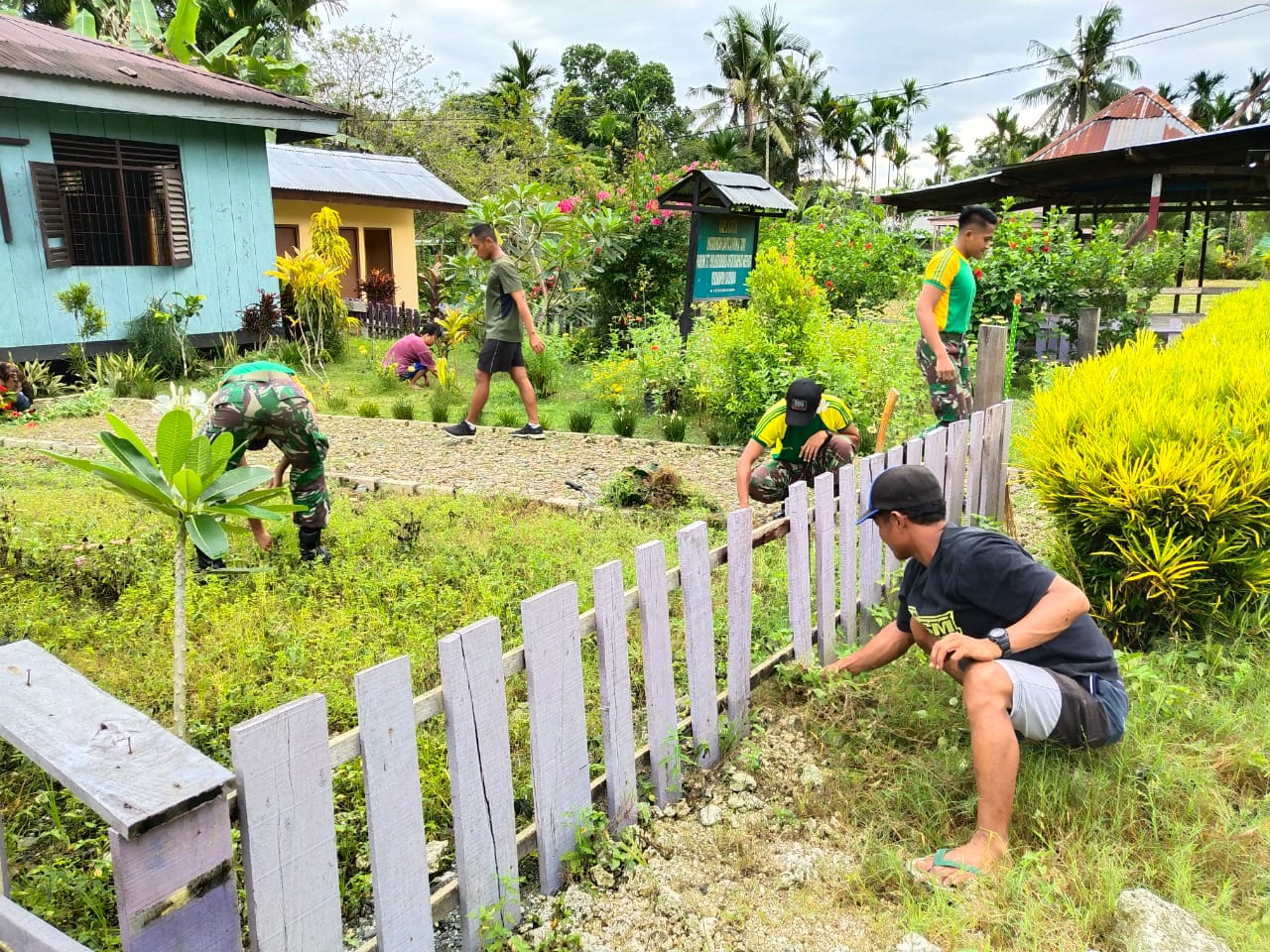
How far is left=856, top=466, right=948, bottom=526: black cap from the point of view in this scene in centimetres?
259

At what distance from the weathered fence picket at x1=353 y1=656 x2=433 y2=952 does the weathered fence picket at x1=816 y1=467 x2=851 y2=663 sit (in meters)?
1.92

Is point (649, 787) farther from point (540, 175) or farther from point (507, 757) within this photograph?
point (540, 175)

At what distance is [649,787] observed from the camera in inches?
104

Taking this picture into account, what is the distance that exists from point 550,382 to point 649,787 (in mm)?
7851

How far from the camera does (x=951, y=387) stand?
536 centimetres

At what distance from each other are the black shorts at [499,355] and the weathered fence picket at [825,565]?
494cm

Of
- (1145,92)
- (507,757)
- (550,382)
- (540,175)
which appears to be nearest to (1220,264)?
(1145,92)

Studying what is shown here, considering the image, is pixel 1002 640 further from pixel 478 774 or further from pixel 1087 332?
pixel 1087 332

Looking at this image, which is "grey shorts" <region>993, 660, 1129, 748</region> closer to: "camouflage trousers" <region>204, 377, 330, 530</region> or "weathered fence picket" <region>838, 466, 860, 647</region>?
"weathered fence picket" <region>838, 466, 860, 647</region>

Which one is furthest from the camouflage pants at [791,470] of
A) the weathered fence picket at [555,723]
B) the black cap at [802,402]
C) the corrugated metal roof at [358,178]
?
the corrugated metal roof at [358,178]

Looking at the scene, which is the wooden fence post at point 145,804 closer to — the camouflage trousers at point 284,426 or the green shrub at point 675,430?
the camouflage trousers at point 284,426

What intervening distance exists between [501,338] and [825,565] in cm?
512

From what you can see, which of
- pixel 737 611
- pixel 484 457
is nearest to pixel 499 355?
pixel 484 457

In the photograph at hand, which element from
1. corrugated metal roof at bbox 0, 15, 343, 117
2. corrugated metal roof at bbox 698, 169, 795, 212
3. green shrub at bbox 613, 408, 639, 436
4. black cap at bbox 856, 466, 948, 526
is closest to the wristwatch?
black cap at bbox 856, 466, 948, 526
